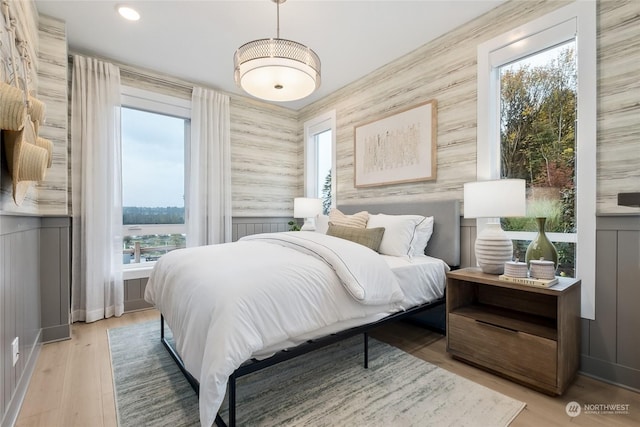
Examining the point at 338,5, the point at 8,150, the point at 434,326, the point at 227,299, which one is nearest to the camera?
the point at 227,299

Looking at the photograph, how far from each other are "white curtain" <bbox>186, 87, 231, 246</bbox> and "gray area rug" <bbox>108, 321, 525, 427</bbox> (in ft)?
5.65

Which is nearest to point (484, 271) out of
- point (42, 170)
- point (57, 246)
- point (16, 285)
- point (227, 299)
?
point (227, 299)

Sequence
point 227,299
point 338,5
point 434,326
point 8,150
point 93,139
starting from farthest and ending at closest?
point 93,139
point 434,326
point 338,5
point 8,150
point 227,299

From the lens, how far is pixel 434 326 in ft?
8.81

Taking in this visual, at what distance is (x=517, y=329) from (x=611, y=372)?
664mm

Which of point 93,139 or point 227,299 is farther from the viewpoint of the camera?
point 93,139

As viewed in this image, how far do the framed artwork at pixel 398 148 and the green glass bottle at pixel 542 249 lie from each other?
1056mm

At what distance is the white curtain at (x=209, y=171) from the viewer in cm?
360

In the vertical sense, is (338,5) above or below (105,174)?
above

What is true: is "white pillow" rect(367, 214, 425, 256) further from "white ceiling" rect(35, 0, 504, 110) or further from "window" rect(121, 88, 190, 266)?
"window" rect(121, 88, 190, 266)

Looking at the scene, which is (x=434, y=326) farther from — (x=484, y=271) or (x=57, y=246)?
(x=57, y=246)

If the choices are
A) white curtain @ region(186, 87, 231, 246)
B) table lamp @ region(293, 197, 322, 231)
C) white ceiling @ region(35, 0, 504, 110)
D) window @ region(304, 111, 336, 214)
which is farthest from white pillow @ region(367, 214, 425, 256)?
white curtain @ region(186, 87, 231, 246)

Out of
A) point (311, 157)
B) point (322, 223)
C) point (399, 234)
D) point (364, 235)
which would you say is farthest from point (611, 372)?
point (311, 157)

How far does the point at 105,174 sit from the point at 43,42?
1.19 meters
